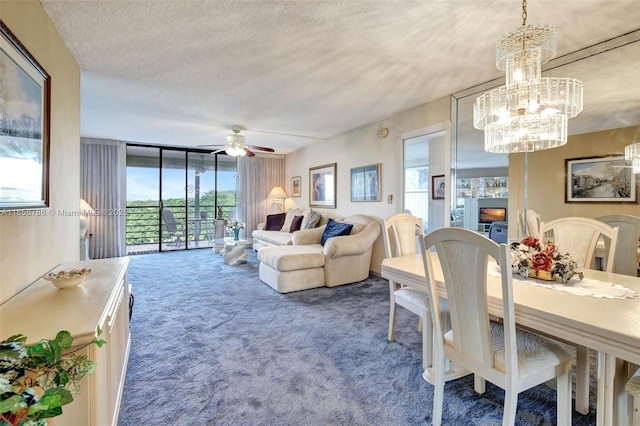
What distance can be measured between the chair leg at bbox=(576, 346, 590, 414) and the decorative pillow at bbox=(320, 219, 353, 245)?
2923 mm

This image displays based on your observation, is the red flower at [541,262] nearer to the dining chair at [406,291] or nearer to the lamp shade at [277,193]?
the dining chair at [406,291]

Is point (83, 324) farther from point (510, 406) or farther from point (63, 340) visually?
point (510, 406)

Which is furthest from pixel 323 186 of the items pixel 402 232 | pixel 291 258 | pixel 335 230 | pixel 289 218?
pixel 402 232

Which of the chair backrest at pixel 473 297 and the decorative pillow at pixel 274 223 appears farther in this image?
the decorative pillow at pixel 274 223

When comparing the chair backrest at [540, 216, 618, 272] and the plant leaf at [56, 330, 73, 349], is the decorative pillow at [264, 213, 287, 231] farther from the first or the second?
the plant leaf at [56, 330, 73, 349]

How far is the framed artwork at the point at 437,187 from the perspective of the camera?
16.9 ft

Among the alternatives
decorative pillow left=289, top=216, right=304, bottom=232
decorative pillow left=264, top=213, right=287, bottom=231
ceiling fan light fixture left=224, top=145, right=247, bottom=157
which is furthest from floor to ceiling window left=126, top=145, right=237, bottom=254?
ceiling fan light fixture left=224, top=145, right=247, bottom=157

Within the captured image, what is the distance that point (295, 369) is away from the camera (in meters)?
2.04

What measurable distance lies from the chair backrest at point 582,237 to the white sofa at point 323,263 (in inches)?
88.2

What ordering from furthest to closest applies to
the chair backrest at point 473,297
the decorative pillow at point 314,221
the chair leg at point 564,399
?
the decorative pillow at point 314,221 < the chair leg at point 564,399 < the chair backrest at point 473,297

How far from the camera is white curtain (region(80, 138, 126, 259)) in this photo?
5750 mm

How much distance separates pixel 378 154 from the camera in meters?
4.54

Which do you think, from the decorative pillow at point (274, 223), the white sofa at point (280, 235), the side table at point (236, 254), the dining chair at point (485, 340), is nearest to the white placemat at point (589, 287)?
the dining chair at point (485, 340)

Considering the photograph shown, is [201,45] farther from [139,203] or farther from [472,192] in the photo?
[139,203]
